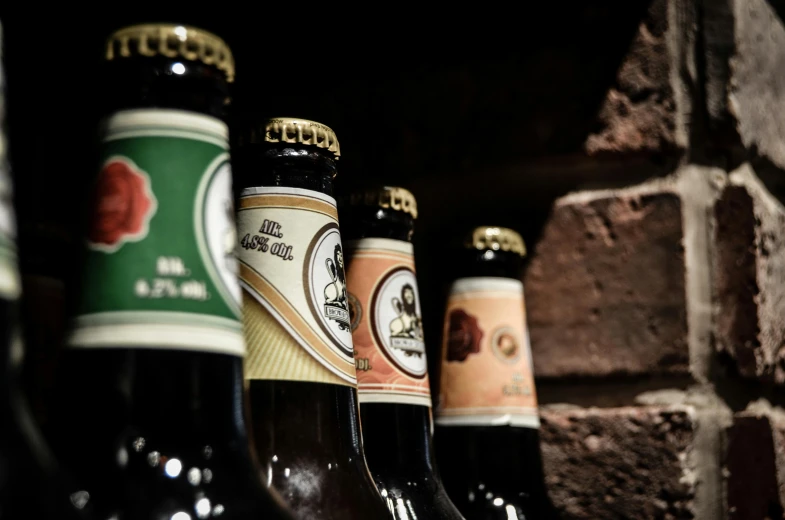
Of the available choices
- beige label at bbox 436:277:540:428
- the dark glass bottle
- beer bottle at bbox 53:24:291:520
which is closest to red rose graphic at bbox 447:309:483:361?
beige label at bbox 436:277:540:428

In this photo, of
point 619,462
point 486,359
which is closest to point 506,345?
point 486,359

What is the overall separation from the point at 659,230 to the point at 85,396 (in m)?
0.53

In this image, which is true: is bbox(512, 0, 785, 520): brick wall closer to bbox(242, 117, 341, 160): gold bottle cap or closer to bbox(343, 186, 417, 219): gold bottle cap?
bbox(343, 186, 417, 219): gold bottle cap

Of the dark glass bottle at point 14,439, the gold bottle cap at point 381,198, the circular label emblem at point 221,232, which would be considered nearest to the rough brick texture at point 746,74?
the gold bottle cap at point 381,198

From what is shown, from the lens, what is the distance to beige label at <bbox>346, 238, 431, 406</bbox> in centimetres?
62

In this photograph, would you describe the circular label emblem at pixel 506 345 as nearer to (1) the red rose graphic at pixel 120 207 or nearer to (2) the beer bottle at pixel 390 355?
(2) the beer bottle at pixel 390 355

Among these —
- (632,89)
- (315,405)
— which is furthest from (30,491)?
(632,89)

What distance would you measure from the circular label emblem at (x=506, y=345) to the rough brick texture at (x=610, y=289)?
77mm

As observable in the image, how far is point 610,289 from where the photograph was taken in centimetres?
80

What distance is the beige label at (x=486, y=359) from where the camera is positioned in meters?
0.73

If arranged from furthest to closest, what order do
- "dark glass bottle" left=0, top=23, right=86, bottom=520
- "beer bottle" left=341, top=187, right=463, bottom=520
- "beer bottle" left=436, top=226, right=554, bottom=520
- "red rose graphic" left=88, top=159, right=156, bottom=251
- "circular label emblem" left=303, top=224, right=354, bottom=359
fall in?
"beer bottle" left=436, top=226, right=554, bottom=520, "beer bottle" left=341, top=187, right=463, bottom=520, "circular label emblem" left=303, top=224, right=354, bottom=359, "red rose graphic" left=88, top=159, right=156, bottom=251, "dark glass bottle" left=0, top=23, right=86, bottom=520

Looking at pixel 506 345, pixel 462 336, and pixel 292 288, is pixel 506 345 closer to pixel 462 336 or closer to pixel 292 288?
pixel 462 336

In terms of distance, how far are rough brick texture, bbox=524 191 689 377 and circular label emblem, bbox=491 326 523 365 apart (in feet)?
0.25

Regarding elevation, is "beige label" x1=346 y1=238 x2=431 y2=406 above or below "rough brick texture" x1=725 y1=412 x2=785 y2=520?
above
